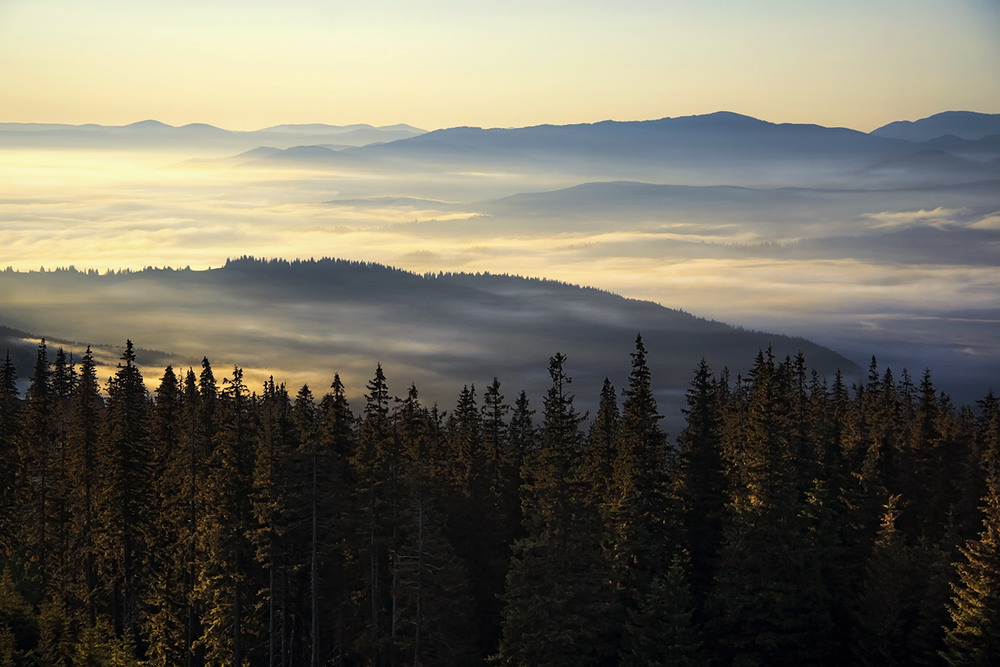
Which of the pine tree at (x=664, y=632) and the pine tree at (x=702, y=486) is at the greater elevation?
the pine tree at (x=702, y=486)

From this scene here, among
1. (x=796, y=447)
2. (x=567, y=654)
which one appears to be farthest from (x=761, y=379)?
(x=567, y=654)

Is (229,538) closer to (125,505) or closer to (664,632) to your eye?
(125,505)

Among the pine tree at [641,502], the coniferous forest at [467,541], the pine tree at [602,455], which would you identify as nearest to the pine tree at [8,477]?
the coniferous forest at [467,541]

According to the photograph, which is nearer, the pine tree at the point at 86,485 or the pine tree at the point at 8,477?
the pine tree at the point at 8,477

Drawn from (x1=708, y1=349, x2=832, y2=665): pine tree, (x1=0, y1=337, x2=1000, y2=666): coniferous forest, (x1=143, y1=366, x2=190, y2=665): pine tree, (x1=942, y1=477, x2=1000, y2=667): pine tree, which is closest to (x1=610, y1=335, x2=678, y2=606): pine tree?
(x1=0, y1=337, x2=1000, y2=666): coniferous forest

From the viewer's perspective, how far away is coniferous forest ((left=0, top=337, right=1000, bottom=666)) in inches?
2581

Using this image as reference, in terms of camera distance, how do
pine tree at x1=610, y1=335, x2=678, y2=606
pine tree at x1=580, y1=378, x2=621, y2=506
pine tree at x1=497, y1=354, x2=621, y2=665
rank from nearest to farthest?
pine tree at x1=497, y1=354, x2=621, y2=665, pine tree at x1=610, y1=335, x2=678, y2=606, pine tree at x1=580, y1=378, x2=621, y2=506

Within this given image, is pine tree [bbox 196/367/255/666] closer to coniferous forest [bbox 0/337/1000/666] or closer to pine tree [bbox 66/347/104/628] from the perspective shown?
coniferous forest [bbox 0/337/1000/666]

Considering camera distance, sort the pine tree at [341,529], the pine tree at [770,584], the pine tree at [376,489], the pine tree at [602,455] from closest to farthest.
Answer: the pine tree at [770,584] < the pine tree at [341,529] < the pine tree at [376,489] < the pine tree at [602,455]

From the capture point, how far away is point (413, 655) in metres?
71.0

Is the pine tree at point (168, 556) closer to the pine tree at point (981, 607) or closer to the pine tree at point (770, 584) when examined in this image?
the pine tree at point (770, 584)

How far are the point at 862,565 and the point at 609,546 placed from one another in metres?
15.4

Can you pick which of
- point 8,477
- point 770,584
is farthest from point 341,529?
point 770,584

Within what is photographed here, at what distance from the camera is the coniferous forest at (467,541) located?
215 feet
